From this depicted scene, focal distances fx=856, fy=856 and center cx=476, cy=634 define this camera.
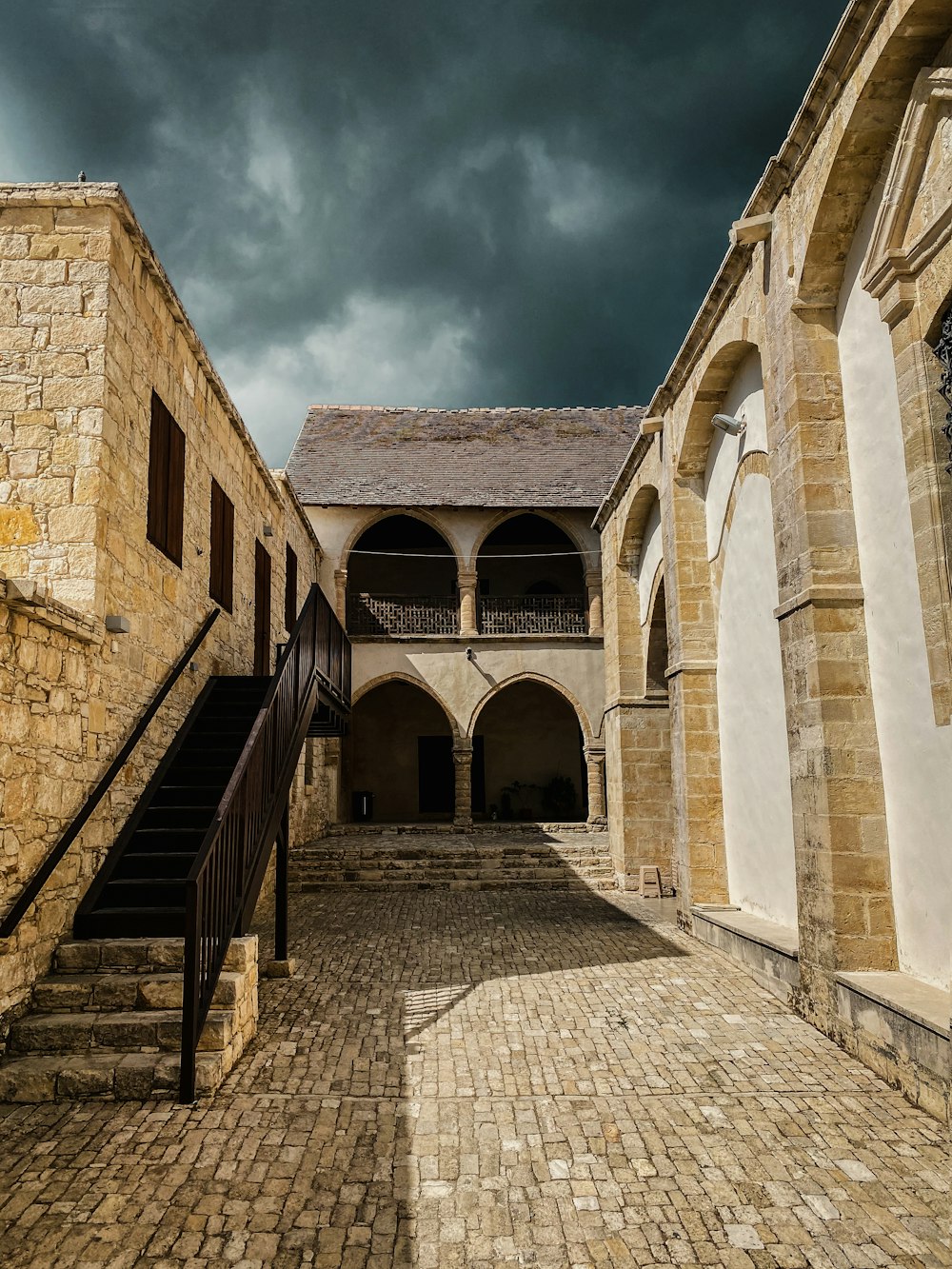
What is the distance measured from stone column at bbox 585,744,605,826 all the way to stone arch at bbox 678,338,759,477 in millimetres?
8112

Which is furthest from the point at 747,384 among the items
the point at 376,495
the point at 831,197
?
the point at 376,495

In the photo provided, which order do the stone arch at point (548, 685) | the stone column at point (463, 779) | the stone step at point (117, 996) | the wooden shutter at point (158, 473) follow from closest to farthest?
the stone step at point (117, 996)
the wooden shutter at point (158, 473)
the stone column at point (463, 779)
the stone arch at point (548, 685)

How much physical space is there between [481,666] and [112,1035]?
12.3 meters

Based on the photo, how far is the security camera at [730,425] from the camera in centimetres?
712

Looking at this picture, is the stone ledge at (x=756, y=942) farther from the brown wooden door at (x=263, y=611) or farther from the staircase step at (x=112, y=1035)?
the brown wooden door at (x=263, y=611)

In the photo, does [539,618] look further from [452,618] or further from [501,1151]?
[501,1151]

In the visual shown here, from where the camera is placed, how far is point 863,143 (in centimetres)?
489

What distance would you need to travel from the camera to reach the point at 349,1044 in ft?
16.0

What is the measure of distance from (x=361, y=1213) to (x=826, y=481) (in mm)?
4614

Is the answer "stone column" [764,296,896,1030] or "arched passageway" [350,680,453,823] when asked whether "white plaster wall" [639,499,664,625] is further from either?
"arched passageway" [350,680,453,823]

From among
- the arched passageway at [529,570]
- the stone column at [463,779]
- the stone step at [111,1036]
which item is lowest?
the stone step at [111,1036]

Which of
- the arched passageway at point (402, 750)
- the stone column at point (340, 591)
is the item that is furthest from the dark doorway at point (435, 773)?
the stone column at point (340, 591)

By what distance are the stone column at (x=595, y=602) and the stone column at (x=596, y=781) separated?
226 cm

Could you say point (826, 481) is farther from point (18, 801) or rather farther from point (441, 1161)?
point (18, 801)
